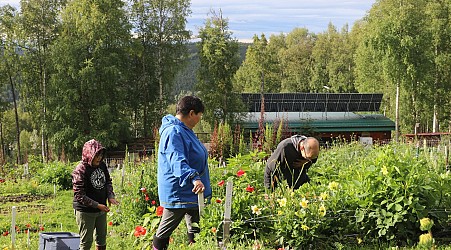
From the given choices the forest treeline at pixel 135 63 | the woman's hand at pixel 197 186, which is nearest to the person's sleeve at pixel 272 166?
the woman's hand at pixel 197 186

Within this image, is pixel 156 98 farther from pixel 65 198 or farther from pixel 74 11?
pixel 65 198

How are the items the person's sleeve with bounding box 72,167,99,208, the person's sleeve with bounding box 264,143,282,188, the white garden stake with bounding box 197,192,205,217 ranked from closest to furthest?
the white garden stake with bounding box 197,192,205,217 → the person's sleeve with bounding box 72,167,99,208 → the person's sleeve with bounding box 264,143,282,188

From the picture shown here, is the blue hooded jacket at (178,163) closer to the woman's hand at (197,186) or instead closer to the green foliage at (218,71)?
the woman's hand at (197,186)

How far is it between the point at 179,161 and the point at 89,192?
4.50ft

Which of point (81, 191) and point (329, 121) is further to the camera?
point (329, 121)

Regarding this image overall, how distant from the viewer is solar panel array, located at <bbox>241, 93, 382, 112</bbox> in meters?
32.4

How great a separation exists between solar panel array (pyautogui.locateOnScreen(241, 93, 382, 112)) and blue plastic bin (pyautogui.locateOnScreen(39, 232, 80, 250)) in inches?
1078

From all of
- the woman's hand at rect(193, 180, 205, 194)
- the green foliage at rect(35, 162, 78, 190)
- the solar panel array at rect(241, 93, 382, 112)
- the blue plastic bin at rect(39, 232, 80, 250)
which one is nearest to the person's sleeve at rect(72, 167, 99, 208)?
the blue plastic bin at rect(39, 232, 80, 250)

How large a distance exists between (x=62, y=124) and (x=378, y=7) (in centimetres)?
2046

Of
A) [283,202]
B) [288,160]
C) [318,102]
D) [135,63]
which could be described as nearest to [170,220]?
[283,202]

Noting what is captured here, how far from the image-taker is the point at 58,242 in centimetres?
499

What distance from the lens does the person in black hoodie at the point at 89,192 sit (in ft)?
16.3

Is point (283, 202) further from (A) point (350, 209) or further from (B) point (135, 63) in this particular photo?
(B) point (135, 63)

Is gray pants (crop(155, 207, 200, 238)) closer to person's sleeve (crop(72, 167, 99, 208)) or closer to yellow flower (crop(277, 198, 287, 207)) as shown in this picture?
yellow flower (crop(277, 198, 287, 207))
